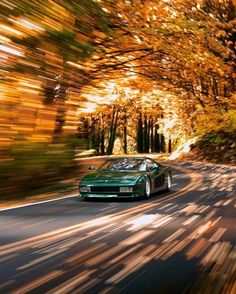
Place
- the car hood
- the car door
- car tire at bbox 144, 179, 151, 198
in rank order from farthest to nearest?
the car door, car tire at bbox 144, 179, 151, 198, the car hood

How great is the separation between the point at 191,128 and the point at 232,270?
40.4m

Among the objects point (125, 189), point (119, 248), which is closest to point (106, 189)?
point (125, 189)

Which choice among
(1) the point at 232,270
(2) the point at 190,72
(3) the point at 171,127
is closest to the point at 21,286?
(1) the point at 232,270

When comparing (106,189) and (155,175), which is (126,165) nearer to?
(155,175)

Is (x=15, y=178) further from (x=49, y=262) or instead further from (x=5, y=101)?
(x=49, y=262)

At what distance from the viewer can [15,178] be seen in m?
2.32

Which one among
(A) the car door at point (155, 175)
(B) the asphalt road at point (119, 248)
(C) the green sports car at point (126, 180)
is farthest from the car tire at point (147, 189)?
(B) the asphalt road at point (119, 248)

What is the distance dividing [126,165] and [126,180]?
2007 millimetres

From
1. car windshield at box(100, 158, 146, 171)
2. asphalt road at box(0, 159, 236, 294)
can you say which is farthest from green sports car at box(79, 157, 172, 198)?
asphalt road at box(0, 159, 236, 294)

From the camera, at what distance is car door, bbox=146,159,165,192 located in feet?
53.9

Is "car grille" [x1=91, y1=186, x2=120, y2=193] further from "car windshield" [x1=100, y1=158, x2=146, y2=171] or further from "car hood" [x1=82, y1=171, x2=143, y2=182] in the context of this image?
"car windshield" [x1=100, y1=158, x2=146, y2=171]

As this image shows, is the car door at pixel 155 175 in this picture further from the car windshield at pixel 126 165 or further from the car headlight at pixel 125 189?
the car headlight at pixel 125 189

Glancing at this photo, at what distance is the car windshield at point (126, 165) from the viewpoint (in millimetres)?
16703

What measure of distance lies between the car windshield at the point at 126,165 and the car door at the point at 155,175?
0.23 m
